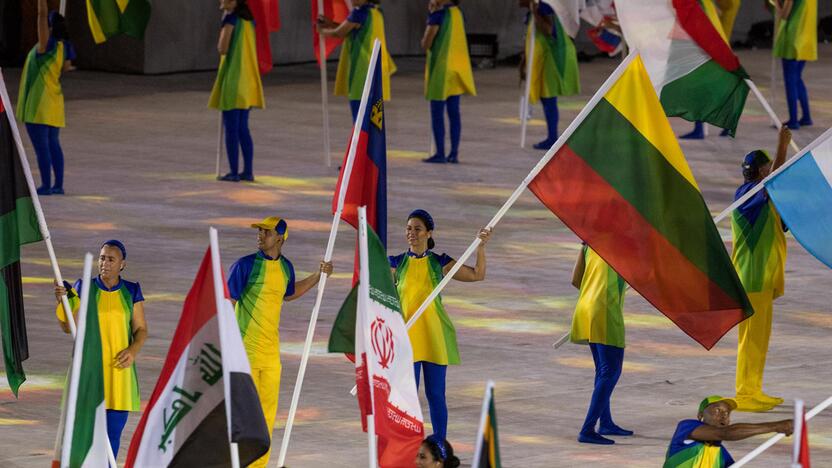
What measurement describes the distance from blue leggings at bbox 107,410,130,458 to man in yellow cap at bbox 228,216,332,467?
2.79ft

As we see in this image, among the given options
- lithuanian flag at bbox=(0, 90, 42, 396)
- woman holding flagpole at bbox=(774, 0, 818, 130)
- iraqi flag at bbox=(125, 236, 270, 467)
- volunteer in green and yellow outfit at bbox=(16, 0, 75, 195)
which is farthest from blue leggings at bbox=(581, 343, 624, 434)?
woman holding flagpole at bbox=(774, 0, 818, 130)

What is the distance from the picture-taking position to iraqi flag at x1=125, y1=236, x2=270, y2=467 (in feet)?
28.6

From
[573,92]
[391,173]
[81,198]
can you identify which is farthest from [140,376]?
[573,92]

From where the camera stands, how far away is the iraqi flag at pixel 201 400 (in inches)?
343

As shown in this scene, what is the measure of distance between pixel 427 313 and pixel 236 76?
30.2 feet

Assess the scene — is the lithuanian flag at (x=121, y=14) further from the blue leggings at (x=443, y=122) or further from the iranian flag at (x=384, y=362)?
the iranian flag at (x=384, y=362)

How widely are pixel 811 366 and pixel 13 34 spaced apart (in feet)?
60.2

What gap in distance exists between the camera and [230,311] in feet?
28.8

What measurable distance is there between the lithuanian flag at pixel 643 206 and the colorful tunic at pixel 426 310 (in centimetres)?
122

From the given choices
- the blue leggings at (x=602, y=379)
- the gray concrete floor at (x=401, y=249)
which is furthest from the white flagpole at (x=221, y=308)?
the blue leggings at (x=602, y=379)

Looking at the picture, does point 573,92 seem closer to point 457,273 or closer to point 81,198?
point 81,198

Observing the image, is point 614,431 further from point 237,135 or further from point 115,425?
point 237,135

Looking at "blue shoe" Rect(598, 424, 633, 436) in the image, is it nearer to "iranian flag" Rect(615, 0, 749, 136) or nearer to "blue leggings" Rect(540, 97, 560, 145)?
"iranian flag" Rect(615, 0, 749, 136)

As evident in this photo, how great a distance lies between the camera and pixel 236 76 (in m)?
20.8
